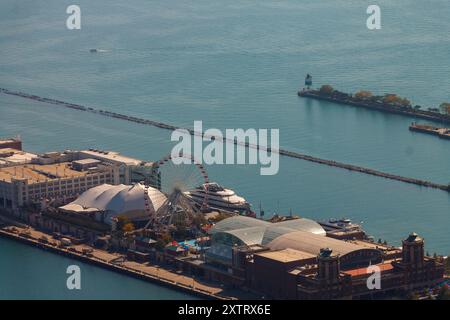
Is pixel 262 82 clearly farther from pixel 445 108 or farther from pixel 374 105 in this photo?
pixel 445 108

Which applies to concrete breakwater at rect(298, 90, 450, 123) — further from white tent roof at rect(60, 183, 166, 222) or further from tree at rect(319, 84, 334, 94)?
white tent roof at rect(60, 183, 166, 222)

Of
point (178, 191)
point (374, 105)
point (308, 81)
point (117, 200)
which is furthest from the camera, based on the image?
point (308, 81)

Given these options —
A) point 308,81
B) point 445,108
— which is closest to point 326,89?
point 308,81

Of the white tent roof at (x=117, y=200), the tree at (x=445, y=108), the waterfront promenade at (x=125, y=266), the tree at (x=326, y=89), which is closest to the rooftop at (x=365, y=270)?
the waterfront promenade at (x=125, y=266)

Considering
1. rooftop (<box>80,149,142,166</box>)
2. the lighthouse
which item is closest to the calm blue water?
the lighthouse

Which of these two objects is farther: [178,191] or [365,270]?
[178,191]

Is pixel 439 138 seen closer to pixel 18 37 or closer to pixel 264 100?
pixel 264 100
